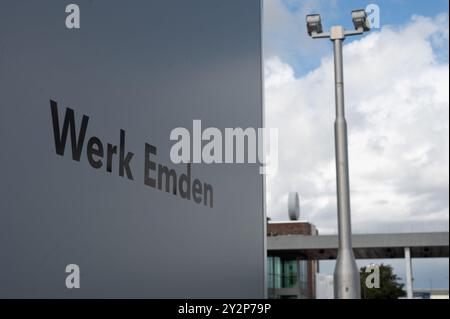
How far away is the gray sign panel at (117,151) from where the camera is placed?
2.08m

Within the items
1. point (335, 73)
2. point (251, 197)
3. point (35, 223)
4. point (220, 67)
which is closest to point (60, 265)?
point (35, 223)

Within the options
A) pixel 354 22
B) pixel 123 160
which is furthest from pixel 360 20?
pixel 123 160

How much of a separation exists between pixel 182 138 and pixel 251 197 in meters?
1.22

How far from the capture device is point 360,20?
11.1 meters

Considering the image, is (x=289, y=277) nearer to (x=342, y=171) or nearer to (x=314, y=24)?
(x=314, y=24)

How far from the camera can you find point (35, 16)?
220cm

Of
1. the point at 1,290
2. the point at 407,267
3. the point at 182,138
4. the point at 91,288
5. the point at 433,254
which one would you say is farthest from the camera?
the point at 433,254

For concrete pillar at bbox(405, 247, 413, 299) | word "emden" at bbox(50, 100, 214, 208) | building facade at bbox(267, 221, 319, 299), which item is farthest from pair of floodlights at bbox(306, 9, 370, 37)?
building facade at bbox(267, 221, 319, 299)

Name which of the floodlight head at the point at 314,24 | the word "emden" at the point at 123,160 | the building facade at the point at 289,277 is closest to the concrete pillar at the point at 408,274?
the building facade at the point at 289,277

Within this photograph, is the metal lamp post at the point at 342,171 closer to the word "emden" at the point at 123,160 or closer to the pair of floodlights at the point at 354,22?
the pair of floodlights at the point at 354,22

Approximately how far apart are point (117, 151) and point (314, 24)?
9.53 metres

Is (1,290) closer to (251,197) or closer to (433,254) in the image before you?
(251,197)

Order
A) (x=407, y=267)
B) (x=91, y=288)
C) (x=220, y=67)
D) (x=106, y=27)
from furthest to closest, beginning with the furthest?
(x=407, y=267) → (x=220, y=67) → (x=106, y=27) → (x=91, y=288)

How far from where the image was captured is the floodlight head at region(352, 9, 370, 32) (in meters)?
11.1
